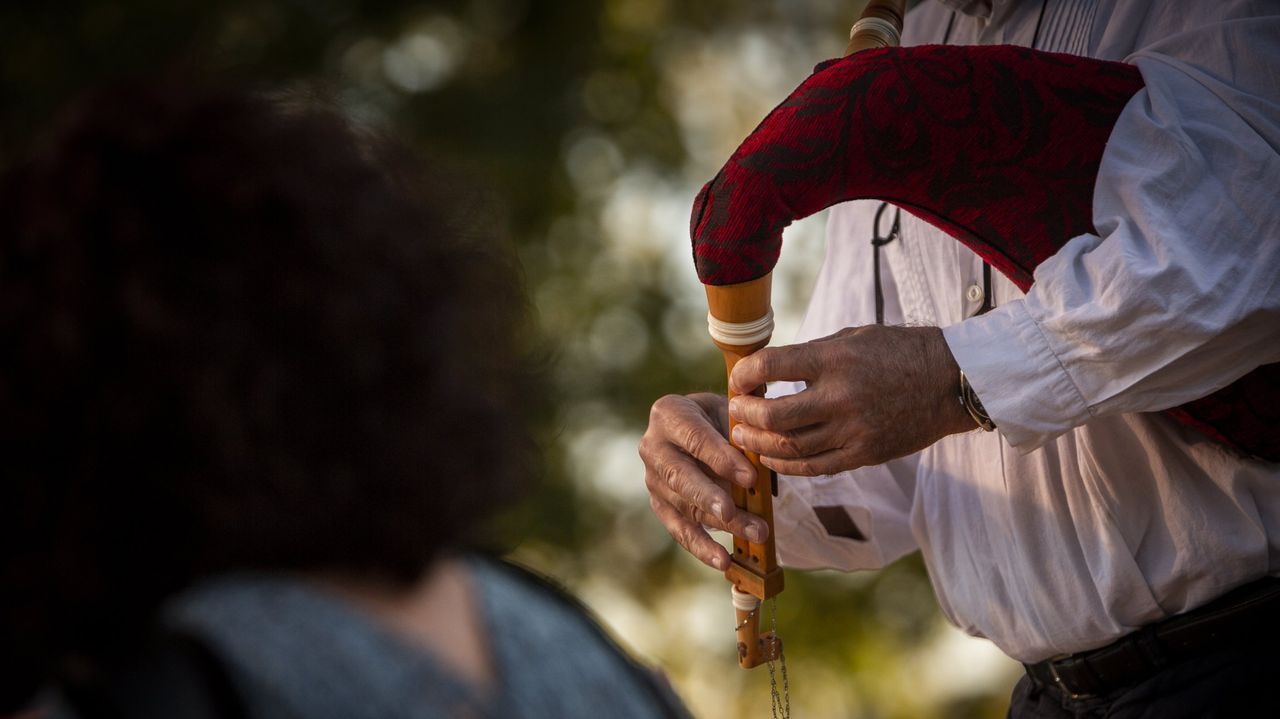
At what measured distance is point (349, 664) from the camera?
688 mm

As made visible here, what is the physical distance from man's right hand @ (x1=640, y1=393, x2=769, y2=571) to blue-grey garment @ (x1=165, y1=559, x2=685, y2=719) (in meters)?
0.59

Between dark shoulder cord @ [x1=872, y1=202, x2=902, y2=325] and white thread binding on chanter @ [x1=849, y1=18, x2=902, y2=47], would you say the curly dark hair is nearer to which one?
white thread binding on chanter @ [x1=849, y1=18, x2=902, y2=47]

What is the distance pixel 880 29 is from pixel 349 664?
1.13m

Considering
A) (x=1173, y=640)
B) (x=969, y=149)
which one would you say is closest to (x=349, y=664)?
(x=969, y=149)

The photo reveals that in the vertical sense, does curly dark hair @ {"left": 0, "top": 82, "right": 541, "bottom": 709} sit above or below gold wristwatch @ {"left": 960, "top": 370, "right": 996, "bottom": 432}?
below

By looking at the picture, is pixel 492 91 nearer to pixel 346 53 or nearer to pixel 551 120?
pixel 551 120

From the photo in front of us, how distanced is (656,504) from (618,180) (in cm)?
408

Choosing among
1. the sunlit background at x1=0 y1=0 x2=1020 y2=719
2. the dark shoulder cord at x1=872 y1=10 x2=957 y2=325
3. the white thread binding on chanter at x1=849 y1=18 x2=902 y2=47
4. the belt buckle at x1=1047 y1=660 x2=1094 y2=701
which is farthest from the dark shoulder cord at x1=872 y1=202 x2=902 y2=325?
the sunlit background at x1=0 y1=0 x2=1020 y2=719

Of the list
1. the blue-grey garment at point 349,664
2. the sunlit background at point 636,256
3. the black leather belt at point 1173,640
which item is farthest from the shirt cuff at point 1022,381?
the sunlit background at point 636,256

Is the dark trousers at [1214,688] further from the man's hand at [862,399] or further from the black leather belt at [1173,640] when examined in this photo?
the man's hand at [862,399]

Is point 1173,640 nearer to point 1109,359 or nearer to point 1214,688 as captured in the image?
point 1214,688

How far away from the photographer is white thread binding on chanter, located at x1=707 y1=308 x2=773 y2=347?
1350 millimetres

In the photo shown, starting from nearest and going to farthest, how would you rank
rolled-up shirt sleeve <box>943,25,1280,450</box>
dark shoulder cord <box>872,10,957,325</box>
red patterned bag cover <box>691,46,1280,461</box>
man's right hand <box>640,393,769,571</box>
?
rolled-up shirt sleeve <box>943,25,1280,450</box> < red patterned bag cover <box>691,46,1280,461</box> < man's right hand <box>640,393,769,571</box> < dark shoulder cord <box>872,10,957,325</box>

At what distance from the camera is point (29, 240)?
0.70 m
